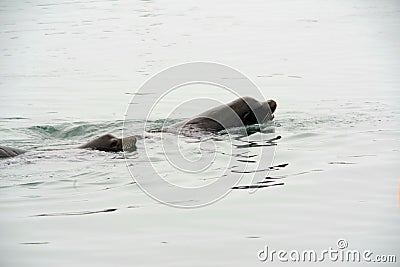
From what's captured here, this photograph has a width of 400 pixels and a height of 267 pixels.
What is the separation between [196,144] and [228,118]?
90 cm

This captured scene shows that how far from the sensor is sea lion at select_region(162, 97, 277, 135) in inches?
389

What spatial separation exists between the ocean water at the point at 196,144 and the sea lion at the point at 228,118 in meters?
0.22

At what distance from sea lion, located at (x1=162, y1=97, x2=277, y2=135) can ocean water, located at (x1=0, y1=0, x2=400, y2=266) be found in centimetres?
22

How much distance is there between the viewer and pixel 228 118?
9.98 metres

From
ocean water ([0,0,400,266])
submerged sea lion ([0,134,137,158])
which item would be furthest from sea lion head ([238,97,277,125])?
submerged sea lion ([0,134,137,158])

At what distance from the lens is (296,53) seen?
16.8 meters

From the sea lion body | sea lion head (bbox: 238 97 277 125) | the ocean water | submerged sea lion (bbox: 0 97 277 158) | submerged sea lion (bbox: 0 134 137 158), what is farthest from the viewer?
sea lion head (bbox: 238 97 277 125)

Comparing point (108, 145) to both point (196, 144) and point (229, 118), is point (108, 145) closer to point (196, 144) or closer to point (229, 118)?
point (196, 144)

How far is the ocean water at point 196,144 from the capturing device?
604cm

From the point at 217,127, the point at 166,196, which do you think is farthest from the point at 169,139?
the point at 166,196

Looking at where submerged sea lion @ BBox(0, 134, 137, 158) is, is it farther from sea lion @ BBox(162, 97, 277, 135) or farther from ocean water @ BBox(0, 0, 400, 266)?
sea lion @ BBox(162, 97, 277, 135)

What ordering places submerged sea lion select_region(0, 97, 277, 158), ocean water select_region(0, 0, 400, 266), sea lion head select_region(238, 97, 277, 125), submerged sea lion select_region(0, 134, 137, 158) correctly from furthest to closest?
sea lion head select_region(238, 97, 277, 125) → submerged sea lion select_region(0, 97, 277, 158) → submerged sea lion select_region(0, 134, 137, 158) → ocean water select_region(0, 0, 400, 266)

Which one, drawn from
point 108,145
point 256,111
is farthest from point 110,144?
point 256,111

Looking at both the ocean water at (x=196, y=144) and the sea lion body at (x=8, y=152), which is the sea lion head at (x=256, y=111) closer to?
the ocean water at (x=196, y=144)
